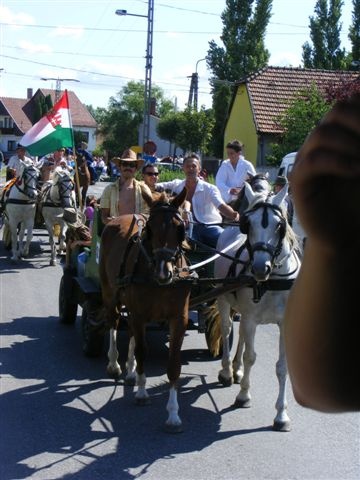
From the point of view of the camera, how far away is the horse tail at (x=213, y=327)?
7.68m

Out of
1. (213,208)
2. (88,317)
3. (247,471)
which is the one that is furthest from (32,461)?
(213,208)

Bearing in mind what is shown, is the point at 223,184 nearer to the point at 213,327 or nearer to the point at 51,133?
the point at 213,327

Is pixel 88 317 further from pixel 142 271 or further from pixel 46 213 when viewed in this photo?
pixel 46 213

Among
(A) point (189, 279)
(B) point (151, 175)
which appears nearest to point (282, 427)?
(A) point (189, 279)

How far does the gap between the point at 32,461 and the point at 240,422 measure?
5.86ft

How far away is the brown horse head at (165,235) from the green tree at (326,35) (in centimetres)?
4554

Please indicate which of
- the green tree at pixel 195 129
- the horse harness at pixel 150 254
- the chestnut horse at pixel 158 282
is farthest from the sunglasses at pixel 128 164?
the green tree at pixel 195 129

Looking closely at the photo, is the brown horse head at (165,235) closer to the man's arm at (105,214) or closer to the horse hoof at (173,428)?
the horse hoof at (173,428)

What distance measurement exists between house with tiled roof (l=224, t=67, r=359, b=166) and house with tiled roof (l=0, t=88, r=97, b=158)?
231 ft

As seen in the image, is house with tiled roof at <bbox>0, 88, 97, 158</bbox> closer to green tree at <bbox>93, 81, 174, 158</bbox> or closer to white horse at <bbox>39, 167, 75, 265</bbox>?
green tree at <bbox>93, 81, 174, 158</bbox>

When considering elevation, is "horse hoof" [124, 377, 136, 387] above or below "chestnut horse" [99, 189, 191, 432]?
below

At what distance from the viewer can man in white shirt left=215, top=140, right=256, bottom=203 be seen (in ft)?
31.0

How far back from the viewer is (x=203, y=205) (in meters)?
7.81

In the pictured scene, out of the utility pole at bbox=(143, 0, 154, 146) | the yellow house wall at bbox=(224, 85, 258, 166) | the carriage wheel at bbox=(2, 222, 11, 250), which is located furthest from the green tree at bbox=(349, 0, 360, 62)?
the carriage wheel at bbox=(2, 222, 11, 250)
